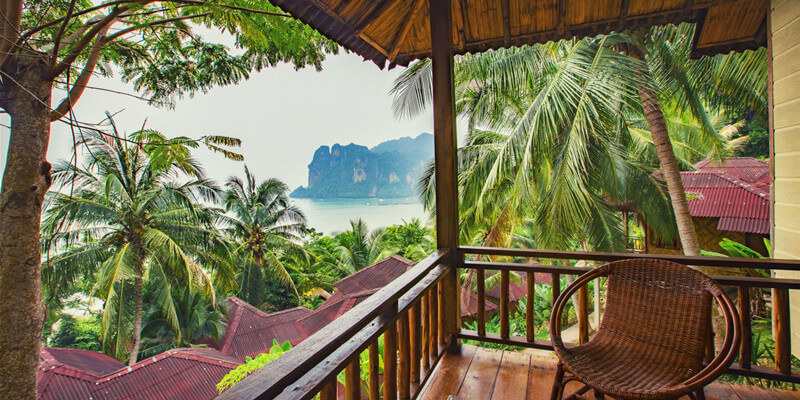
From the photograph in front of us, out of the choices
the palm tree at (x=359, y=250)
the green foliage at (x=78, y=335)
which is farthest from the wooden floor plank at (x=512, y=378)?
the green foliage at (x=78, y=335)

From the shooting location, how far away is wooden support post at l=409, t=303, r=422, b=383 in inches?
67.7

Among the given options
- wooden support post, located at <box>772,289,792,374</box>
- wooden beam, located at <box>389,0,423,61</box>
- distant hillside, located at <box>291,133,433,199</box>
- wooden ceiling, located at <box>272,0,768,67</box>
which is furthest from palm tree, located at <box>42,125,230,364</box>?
distant hillside, located at <box>291,133,433,199</box>

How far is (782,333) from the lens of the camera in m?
1.82

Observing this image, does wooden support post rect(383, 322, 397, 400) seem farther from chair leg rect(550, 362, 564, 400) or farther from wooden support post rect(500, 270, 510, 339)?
wooden support post rect(500, 270, 510, 339)

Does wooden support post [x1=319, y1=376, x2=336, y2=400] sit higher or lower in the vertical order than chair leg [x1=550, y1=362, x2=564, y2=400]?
higher

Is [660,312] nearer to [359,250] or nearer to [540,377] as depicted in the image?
[540,377]

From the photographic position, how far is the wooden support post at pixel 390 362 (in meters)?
1.43

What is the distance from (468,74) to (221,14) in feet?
12.9

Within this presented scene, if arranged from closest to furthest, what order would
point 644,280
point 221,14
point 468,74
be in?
point 644,280 < point 221,14 < point 468,74

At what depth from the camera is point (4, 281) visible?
570cm

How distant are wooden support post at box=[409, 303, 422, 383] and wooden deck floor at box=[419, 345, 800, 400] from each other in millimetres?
185

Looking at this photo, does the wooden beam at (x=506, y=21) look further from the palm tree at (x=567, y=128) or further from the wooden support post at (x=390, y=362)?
the palm tree at (x=567, y=128)

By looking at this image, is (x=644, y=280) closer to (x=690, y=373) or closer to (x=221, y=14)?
(x=690, y=373)

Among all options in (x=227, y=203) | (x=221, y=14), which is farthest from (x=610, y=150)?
(x=227, y=203)
